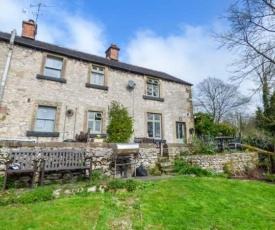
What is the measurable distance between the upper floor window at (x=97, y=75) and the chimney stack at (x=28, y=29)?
180 inches

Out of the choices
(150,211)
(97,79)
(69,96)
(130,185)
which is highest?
Result: (97,79)

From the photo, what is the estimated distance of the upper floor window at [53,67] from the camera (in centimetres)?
1164

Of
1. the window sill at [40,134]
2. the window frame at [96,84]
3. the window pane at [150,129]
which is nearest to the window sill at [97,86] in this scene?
the window frame at [96,84]

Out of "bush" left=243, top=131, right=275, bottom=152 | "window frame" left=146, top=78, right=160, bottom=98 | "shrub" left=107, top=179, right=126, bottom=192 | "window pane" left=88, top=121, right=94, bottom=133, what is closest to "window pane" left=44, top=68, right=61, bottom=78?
"window pane" left=88, top=121, right=94, bottom=133

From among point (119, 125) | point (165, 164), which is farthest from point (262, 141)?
point (119, 125)

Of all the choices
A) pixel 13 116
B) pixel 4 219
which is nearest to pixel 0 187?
pixel 4 219

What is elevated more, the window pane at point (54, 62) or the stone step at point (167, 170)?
the window pane at point (54, 62)

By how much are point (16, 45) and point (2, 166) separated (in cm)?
773

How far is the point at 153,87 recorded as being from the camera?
15.3 meters

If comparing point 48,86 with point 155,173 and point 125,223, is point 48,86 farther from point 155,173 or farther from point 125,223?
point 125,223

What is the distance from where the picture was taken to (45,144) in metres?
6.91

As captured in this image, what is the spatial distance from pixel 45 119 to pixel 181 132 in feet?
32.0

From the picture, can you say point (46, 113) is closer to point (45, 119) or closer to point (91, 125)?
point (45, 119)

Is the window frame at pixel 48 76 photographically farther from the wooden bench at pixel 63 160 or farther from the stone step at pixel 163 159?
the stone step at pixel 163 159
